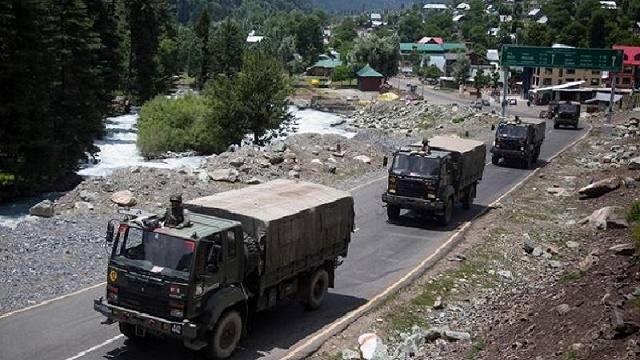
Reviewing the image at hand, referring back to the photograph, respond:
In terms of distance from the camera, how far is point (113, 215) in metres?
25.0

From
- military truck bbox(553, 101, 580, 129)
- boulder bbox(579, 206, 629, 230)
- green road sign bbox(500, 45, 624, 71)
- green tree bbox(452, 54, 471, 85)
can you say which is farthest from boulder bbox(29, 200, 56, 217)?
green tree bbox(452, 54, 471, 85)

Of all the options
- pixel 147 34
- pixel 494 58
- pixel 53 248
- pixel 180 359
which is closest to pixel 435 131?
pixel 147 34

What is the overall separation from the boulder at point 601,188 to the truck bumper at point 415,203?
9.94m

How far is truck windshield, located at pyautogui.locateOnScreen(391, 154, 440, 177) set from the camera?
25720 mm

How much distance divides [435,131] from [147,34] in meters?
33.7

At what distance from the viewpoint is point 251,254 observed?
46.6 feet

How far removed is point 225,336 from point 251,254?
1669 millimetres

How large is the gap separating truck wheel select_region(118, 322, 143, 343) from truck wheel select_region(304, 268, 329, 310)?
13.6ft

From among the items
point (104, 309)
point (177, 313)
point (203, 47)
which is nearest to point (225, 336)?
point (177, 313)

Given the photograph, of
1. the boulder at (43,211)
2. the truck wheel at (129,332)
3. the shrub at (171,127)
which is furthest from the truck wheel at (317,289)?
the shrub at (171,127)

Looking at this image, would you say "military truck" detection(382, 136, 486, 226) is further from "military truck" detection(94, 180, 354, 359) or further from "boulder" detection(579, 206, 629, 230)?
"military truck" detection(94, 180, 354, 359)

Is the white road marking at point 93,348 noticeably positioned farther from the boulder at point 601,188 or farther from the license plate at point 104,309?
the boulder at point 601,188

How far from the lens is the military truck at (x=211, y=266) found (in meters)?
12.6

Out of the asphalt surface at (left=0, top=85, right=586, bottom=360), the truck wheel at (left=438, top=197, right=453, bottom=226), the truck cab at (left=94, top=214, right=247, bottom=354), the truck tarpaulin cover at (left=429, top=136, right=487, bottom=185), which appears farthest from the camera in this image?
the truck tarpaulin cover at (left=429, top=136, right=487, bottom=185)
